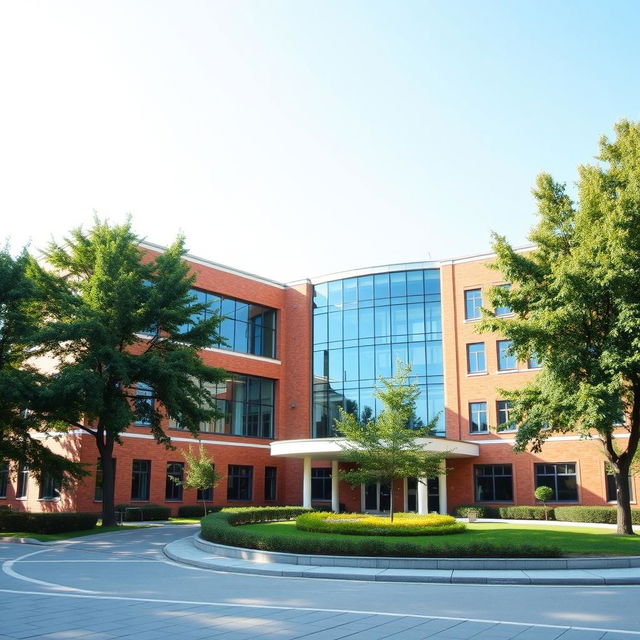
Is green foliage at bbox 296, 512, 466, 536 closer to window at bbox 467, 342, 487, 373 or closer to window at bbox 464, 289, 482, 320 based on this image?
window at bbox 467, 342, 487, 373

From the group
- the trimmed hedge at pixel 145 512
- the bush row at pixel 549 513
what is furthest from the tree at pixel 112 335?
the bush row at pixel 549 513

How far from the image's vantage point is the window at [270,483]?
1710 inches

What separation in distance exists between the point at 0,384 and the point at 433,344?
971 inches

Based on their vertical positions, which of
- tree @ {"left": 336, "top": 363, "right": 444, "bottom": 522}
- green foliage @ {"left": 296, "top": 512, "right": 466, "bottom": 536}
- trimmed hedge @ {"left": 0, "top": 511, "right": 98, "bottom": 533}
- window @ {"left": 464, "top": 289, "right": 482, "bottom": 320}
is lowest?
trimmed hedge @ {"left": 0, "top": 511, "right": 98, "bottom": 533}

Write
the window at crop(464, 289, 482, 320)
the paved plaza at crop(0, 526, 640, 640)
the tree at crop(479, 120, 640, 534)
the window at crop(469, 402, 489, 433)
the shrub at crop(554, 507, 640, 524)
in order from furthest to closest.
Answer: the window at crop(464, 289, 482, 320), the window at crop(469, 402, 489, 433), the shrub at crop(554, 507, 640, 524), the tree at crop(479, 120, 640, 534), the paved plaza at crop(0, 526, 640, 640)

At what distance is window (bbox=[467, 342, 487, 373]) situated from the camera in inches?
1569

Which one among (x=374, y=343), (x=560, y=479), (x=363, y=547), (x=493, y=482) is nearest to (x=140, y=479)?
(x=374, y=343)

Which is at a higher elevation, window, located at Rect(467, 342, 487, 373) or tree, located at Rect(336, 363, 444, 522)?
window, located at Rect(467, 342, 487, 373)

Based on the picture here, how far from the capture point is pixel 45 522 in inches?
1035

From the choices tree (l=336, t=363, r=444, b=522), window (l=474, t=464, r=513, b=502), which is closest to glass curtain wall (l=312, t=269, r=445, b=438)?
window (l=474, t=464, r=513, b=502)

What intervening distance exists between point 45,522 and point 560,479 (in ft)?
83.0

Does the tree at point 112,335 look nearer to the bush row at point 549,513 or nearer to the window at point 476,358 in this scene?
the bush row at point 549,513

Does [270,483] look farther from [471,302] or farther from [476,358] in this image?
[471,302]

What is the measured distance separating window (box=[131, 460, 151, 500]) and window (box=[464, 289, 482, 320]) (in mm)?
19910
